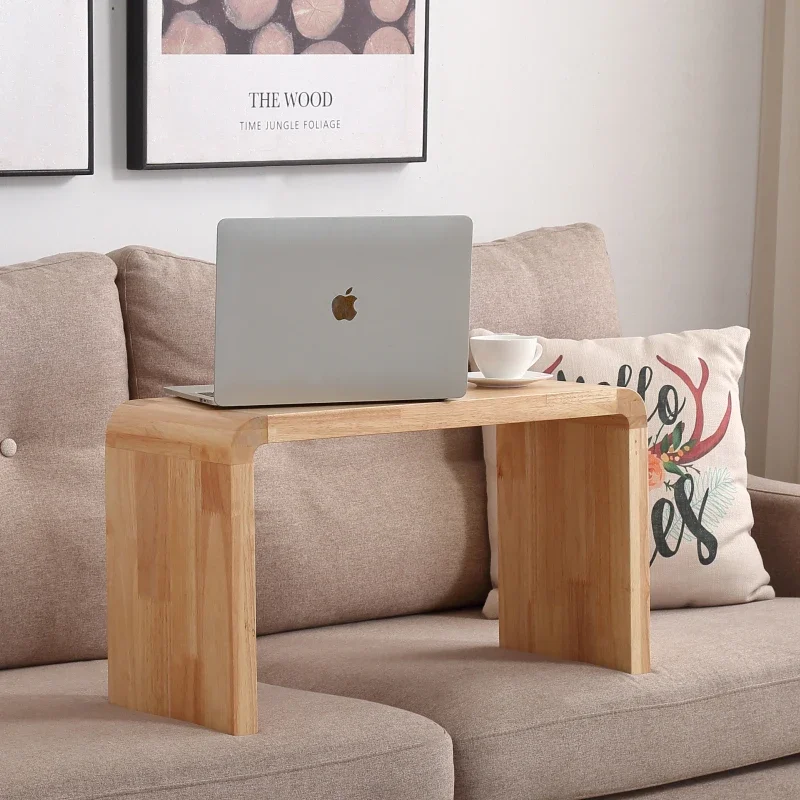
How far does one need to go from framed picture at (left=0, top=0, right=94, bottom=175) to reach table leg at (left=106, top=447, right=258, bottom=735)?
27.7 inches

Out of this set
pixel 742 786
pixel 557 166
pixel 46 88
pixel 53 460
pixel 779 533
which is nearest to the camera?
pixel 742 786

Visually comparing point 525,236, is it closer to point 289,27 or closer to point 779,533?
point 289,27

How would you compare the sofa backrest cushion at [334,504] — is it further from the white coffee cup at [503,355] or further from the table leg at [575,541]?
the white coffee cup at [503,355]

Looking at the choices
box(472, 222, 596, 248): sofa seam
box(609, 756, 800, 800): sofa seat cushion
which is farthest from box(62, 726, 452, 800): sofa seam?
box(472, 222, 596, 248): sofa seam

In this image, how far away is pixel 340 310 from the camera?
151 cm


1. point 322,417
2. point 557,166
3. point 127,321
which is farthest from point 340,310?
point 557,166

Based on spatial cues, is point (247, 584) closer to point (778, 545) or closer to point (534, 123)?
point (778, 545)

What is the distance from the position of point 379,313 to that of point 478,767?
1.76 ft

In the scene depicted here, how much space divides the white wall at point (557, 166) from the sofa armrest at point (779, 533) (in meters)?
0.69

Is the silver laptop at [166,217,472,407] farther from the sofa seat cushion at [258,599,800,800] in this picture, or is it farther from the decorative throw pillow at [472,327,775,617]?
the decorative throw pillow at [472,327,775,617]

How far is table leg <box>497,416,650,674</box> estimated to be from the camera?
1.75 m

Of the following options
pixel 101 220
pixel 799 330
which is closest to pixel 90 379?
pixel 101 220

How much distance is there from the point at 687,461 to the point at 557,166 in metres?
0.83

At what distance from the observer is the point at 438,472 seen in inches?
84.7
